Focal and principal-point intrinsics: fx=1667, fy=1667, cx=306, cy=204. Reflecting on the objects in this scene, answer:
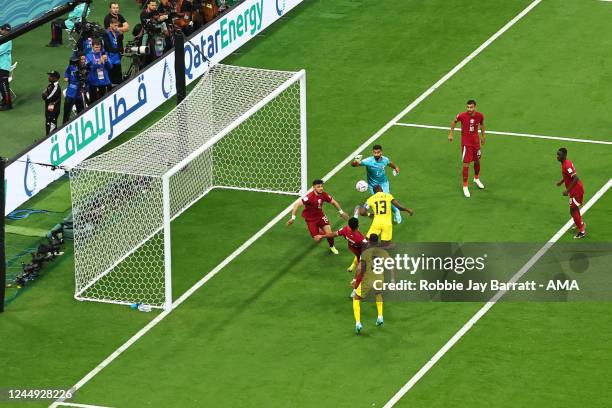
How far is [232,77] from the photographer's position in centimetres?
3684

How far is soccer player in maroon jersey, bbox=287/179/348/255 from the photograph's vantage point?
1270 inches

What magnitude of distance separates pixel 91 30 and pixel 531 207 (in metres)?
11.2

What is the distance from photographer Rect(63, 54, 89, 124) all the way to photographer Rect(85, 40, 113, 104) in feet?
0.94

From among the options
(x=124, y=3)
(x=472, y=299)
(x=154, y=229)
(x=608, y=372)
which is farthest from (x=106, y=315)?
(x=124, y=3)

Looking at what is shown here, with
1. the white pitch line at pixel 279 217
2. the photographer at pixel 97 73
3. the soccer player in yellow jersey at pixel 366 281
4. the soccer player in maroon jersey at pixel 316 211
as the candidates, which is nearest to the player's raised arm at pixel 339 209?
the soccer player in maroon jersey at pixel 316 211

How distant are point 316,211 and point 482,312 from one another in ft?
13.4

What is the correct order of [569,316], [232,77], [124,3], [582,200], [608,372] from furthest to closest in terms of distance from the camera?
[124,3], [232,77], [582,200], [569,316], [608,372]

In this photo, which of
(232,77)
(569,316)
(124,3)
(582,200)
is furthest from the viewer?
(124,3)

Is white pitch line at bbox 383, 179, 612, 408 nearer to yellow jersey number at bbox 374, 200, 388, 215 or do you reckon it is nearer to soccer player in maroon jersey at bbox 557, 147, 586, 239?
soccer player in maroon jersey at bbox 557, 147, 586, 239

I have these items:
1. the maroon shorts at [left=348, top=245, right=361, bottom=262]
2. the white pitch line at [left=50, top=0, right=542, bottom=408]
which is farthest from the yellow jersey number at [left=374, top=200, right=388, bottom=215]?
the white pitch line at [left=50, top=0, right=542, bottom=408]

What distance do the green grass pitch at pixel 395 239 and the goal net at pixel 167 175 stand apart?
0.49 meters

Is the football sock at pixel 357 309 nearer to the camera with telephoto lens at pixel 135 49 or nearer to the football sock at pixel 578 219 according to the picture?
the football sock at pixel 578 219

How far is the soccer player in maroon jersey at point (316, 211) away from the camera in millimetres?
32250

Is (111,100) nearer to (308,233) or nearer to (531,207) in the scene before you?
(308,233)
